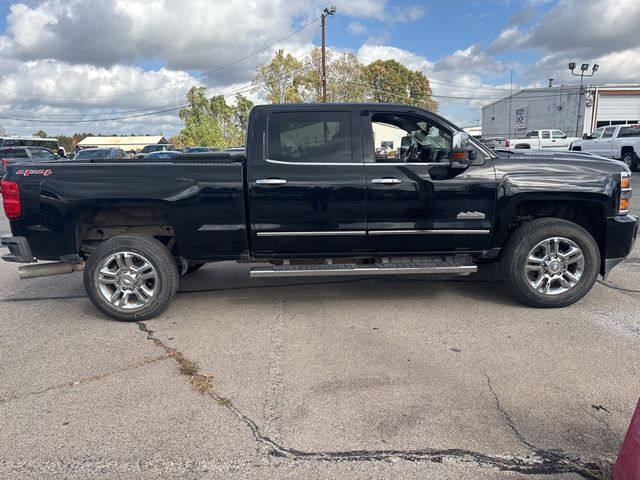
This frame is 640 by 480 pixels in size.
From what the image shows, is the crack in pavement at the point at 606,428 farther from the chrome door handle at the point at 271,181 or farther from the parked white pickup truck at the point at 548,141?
the parked white pickup truck at the point at 548,141

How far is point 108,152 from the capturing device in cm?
2145

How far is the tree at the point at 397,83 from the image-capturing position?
189ft

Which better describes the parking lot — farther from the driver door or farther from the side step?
the driver door

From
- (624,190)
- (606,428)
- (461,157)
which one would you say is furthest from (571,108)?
(606,428)

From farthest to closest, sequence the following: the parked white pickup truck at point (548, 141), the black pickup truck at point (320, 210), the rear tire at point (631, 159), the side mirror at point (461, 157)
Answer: the parked white pickup truck at point (548, 141)
the rear tire at point (631, 159)
the black pickup truck at point (320, 210)
the side mirror at point (461, 157)

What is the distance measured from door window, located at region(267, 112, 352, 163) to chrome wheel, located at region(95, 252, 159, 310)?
1.61m

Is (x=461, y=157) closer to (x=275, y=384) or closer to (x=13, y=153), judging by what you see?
(x=275, y=384)

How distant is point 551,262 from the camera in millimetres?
4664

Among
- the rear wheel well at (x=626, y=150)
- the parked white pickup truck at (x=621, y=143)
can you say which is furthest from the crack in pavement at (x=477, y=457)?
the rear wheel well at (x=626, y=150)

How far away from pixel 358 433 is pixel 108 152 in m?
21.6

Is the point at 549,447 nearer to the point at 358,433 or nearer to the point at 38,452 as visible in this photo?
the point at 358,433

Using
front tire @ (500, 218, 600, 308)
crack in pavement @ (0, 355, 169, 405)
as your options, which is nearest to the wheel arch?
front tire @ (500, 218, 600, 308)

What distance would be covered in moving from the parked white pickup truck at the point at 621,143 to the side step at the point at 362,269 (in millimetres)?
19524

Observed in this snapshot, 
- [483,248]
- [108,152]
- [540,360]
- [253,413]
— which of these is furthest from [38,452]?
[108,152]
